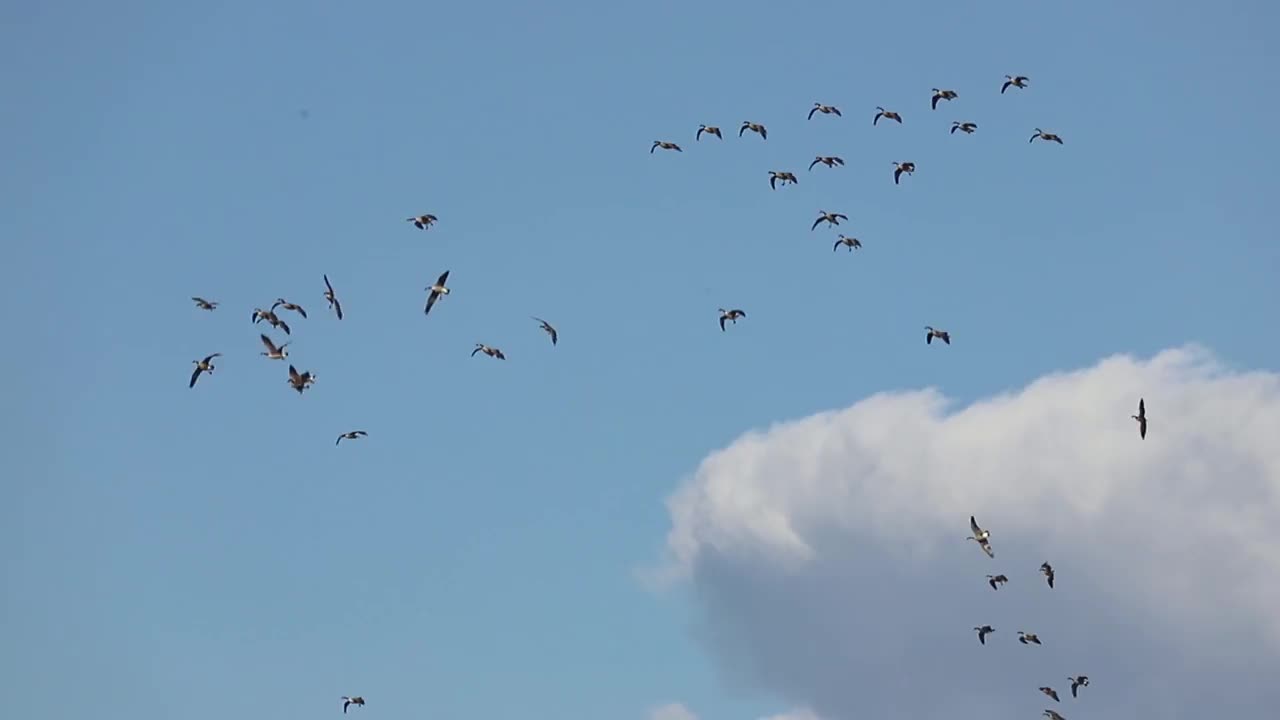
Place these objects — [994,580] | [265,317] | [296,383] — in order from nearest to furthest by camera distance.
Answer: [296,383] → [265,317] → [994,580]

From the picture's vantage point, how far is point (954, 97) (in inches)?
5453

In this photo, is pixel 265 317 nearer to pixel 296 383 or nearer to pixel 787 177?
pixel 296 383

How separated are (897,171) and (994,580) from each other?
30.1 metres

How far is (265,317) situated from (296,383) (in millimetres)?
12712

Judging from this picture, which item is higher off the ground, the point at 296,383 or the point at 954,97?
the point at 954,97

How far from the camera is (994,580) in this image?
143875 mm

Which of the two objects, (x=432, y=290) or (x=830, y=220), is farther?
(x=830, y=220)

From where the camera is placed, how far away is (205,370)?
A: 128875 mm

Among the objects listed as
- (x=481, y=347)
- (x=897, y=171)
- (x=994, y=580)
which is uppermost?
(x=897, y=171)

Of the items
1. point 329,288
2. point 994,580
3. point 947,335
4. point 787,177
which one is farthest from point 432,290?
point 994,580

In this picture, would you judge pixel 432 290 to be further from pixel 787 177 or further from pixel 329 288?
pixel 787 177

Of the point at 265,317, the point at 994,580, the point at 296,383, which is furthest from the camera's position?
the point at 994,580

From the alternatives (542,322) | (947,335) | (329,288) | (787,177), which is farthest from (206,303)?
(947,335)

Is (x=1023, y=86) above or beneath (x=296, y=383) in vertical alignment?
above
